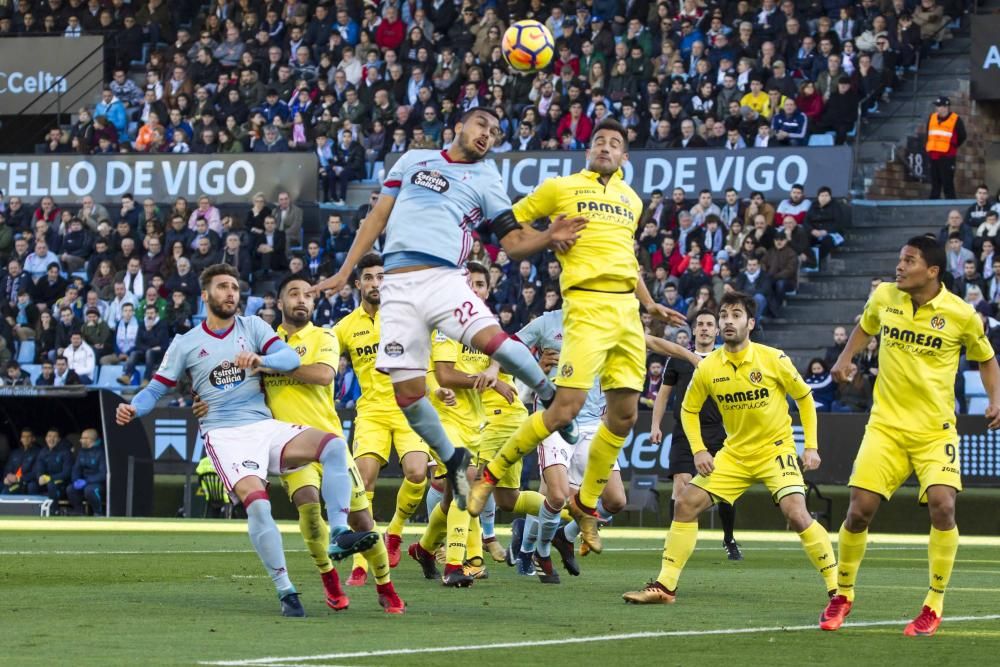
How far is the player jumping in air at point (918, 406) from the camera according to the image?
Answer: 10508 millimetres

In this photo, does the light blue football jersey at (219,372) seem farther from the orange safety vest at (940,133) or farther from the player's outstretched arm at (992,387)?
the orange safety vest at (940,133)

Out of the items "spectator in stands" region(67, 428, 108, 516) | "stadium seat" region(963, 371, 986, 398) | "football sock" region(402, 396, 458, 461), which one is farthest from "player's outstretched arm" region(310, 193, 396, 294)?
"spectator in stands" region(67, 428, 108, 516)

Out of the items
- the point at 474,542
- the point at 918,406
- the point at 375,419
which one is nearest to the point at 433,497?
the point at 375,419

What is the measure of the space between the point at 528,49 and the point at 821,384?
34.0ft

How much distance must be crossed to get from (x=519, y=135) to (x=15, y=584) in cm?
2035

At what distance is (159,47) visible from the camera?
135 ft

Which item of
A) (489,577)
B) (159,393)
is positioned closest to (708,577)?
(489,577)

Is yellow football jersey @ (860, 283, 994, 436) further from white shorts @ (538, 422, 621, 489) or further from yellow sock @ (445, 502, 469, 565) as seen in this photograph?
white shorts @ (538, 422, 621, 489)

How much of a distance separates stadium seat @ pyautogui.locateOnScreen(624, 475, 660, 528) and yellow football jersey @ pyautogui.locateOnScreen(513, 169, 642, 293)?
13.5 m

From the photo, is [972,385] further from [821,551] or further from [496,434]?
[821,551]

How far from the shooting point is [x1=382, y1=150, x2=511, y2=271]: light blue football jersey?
36.9 feet

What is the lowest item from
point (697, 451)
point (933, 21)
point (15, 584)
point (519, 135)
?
point (15, 584)

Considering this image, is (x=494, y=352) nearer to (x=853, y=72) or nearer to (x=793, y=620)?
(x=793, y=620)

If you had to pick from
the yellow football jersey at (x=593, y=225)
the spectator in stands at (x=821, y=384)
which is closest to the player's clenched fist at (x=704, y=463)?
the yellow football jersey at (x=593, y=225)
